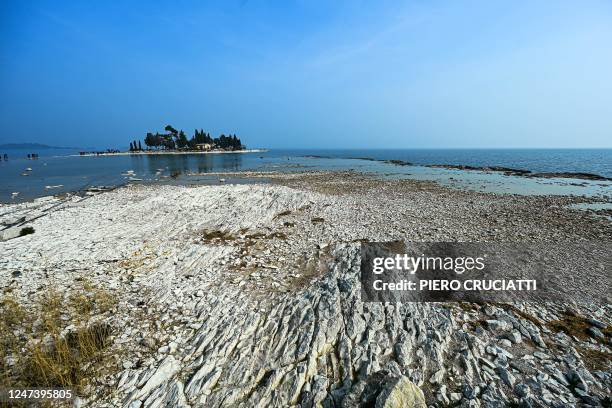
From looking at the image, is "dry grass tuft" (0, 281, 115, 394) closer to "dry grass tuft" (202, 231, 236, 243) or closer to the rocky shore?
the rocky shore

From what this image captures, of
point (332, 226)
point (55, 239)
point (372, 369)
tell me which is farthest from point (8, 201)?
point (372, 369)

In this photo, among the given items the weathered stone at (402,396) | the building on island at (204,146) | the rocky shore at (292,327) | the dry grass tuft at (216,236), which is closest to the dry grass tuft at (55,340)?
the rocky shore at (292,327)

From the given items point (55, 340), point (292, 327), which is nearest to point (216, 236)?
point (55, 340)

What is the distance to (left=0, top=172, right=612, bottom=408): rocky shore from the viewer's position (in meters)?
7.14

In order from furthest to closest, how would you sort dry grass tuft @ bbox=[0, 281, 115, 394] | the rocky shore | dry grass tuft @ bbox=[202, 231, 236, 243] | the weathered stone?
dry grass tuft @ bbox=[202, 231, 236, 243]
dry grass tuft @ bbox=[0, 281, 115, 394]
the rocky shore
the weathered stone

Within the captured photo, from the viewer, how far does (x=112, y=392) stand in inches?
283

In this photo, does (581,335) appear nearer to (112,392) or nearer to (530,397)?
(530,397)

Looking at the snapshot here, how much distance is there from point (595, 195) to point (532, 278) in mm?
34144

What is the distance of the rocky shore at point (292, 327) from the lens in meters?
7.14

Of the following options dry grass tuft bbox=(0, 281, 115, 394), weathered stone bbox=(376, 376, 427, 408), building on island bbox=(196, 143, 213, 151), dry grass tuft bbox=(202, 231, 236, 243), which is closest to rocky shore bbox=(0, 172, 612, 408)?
weathered stone bbox=(376, 376, 427, 408)

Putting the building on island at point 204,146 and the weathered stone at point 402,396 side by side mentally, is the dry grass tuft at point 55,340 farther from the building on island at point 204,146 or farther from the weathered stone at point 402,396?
the building on island at point 204,146

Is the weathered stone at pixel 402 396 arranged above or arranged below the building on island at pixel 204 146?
below

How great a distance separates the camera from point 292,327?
9.45 metres

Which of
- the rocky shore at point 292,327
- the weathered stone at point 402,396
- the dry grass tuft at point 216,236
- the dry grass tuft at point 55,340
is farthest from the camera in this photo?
the dry grass tuft at point 216,236
